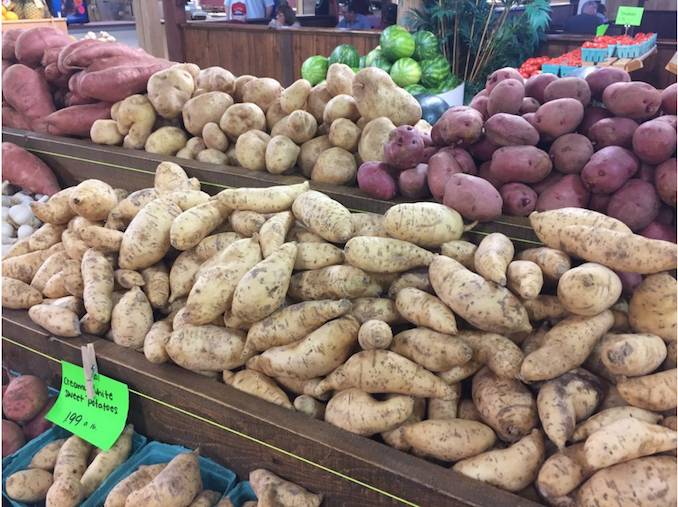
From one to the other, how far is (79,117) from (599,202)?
1952 millimetres

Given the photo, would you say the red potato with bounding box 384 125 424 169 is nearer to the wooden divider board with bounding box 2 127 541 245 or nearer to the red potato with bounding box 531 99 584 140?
the wooden divider board with bounding box 2 127 541 245

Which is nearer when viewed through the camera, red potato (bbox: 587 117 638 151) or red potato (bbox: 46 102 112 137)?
red potato (bbox: 587 117 638 151)

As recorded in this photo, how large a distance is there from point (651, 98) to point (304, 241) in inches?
34.6

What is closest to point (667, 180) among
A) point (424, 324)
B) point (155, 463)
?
point (424, 324)

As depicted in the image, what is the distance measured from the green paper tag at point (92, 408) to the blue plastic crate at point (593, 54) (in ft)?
12.4

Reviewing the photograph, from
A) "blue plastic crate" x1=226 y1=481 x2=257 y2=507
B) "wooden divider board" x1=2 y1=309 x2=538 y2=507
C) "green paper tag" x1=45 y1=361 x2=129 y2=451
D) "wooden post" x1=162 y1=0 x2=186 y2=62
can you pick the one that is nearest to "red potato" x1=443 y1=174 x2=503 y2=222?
"wooden divider board" x1=2 y1=309 x2=538 y2=507

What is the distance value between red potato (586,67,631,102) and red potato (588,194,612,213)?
296 millimetres

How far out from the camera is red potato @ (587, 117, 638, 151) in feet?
4.07

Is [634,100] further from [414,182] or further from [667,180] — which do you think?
[414,182]

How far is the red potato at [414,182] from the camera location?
1388mm

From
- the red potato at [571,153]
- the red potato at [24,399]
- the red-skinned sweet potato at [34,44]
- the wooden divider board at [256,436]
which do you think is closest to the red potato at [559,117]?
the red potato at [571,153]

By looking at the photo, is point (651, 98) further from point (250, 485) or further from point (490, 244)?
point (250, 485)

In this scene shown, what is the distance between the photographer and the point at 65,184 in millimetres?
2248

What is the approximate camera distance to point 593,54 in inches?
147
